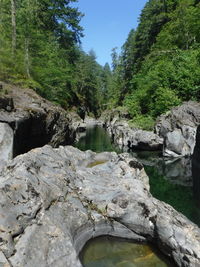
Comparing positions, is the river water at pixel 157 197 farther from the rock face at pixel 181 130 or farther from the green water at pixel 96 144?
the green water at pixel 96 144

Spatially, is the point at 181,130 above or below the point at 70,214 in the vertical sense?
above

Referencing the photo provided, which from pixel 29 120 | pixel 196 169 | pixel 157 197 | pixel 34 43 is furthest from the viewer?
pixel 34 43

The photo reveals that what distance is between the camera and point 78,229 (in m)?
6.75

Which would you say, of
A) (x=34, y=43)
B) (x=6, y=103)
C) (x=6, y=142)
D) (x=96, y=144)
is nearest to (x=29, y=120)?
(x=6, y=103)

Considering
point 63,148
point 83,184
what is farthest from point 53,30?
point 83,184

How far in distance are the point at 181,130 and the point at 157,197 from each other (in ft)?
38.6

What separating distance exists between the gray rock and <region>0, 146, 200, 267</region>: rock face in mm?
1883

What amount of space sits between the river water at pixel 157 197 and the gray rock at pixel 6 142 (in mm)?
5372

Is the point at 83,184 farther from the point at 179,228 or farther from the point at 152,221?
the point at 179,228

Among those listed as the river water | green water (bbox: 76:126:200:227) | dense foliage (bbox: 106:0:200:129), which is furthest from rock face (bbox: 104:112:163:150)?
green water (bbox: 76:126:200:227)

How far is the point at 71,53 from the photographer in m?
38.1

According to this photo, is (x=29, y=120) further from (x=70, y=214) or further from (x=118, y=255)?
(x=118, y=255)

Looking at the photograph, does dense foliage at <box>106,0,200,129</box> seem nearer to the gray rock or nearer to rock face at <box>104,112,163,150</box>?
rock face at <box>104,112,163,150</box>

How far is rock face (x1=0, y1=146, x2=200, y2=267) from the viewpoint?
5.33 m
